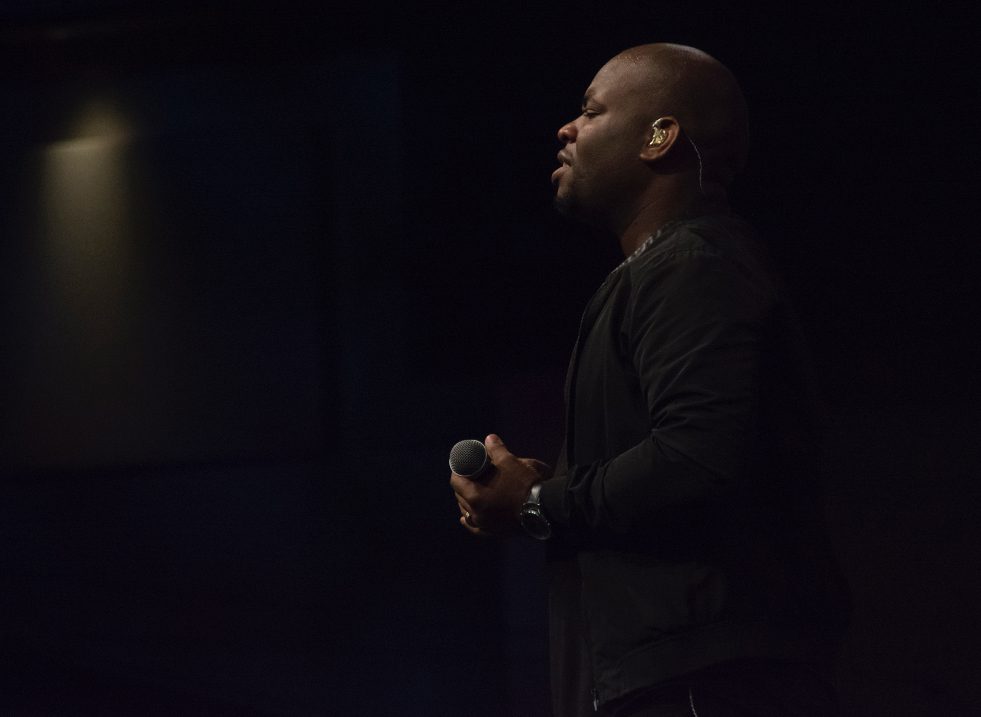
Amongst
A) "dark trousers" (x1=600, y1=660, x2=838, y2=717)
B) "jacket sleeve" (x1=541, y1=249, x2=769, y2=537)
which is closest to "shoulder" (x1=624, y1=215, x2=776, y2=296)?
"jacket sleeve" (x1=541, y1=249, x2=769, y2=537)

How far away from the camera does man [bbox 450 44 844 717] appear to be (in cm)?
131

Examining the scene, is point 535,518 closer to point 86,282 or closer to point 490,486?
point 490,486

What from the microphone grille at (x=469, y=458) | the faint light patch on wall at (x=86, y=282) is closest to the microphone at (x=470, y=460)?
the microphone grille at (x=469, y=458)

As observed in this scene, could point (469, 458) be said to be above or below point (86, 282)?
below

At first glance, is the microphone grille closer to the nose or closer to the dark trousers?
the dark trousers

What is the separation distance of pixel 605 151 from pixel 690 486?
56cm

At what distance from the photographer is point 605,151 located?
1.64 m

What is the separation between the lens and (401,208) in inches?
157

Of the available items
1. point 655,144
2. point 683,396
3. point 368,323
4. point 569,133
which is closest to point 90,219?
point 368,323

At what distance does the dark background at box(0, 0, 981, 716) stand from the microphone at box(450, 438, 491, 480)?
2.03 m

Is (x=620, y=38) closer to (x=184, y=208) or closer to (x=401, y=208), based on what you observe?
(x=401, y=208)

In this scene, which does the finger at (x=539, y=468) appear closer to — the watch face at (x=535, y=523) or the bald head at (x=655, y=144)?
the watch face at (x=535, y=523)

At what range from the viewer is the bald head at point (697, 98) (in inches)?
64.2

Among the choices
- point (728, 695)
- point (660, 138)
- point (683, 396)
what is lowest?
point (728, 695)
